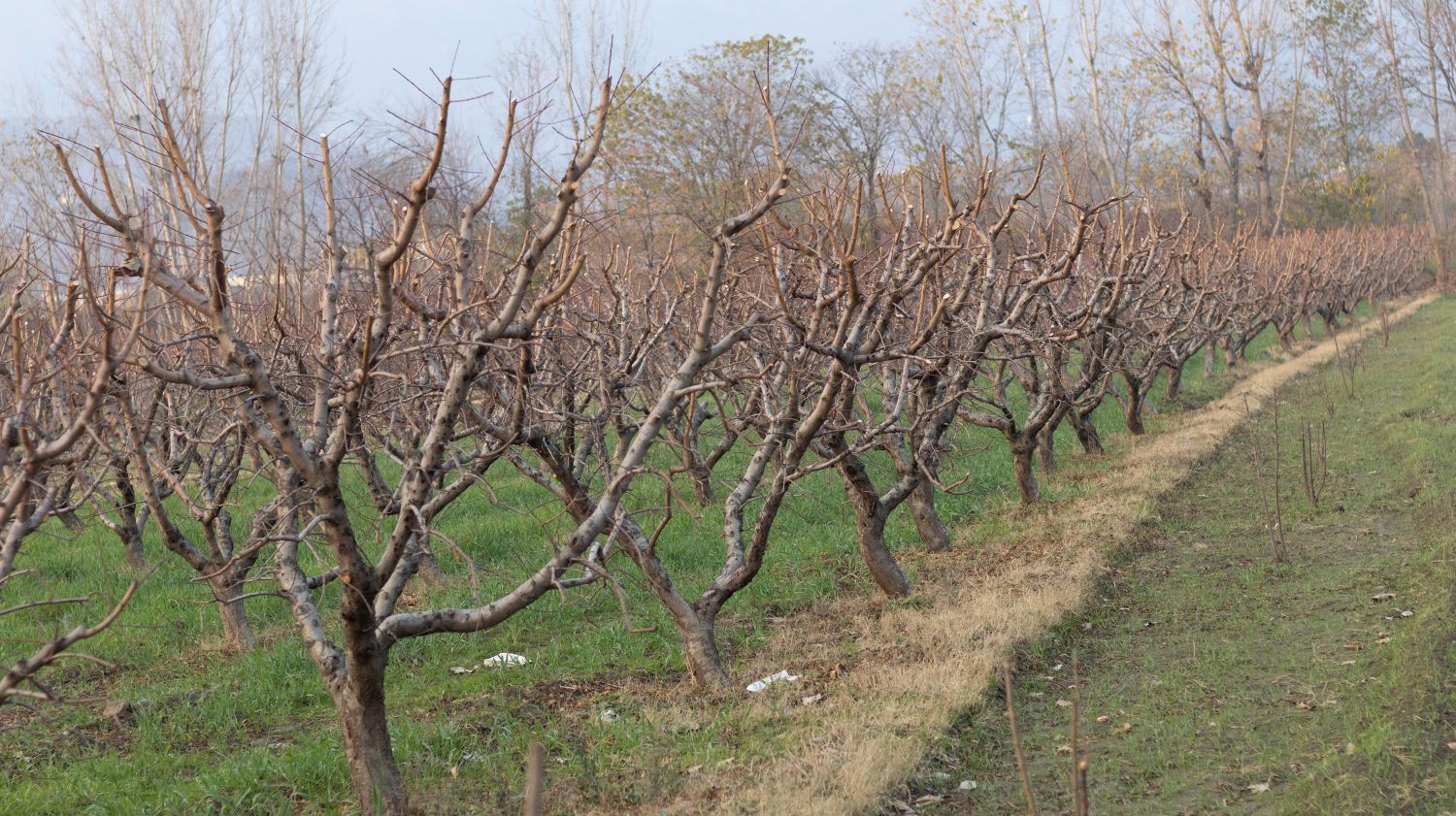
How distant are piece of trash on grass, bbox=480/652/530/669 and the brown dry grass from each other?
56.3 inches

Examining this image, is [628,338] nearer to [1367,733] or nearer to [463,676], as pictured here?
[463,676]

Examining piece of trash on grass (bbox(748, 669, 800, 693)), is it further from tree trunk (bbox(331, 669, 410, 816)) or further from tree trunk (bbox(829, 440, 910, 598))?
tree trunk (bbox(331, 669, 410, 816))

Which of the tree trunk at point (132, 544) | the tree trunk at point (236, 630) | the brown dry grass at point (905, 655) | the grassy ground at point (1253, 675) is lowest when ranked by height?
the grassy ground at point (1253, 675)

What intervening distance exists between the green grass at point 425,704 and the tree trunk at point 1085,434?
319cm

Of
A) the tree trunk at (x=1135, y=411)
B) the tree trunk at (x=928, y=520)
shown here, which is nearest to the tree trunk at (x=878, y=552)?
the tree trunk at (x=928, y=520)

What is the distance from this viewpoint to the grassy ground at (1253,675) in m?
4.63

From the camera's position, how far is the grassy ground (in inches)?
182

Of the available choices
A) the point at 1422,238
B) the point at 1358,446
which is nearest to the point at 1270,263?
the point at 1358,446

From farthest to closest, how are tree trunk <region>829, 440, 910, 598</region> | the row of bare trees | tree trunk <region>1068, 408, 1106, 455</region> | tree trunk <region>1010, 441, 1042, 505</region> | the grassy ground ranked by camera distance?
tree trunk <region>1068, 408, 1106, 455</region> → tree trunk <region>1010, 441, 1042, 505</region> → tree trunk <region>829, 440, 910, 598</region> → the grassy ground → the row of bare trees

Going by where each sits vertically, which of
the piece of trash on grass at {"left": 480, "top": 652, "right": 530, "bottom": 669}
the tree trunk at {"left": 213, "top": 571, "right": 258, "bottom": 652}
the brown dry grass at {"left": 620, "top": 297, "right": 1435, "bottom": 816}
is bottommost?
the brown dry grass at {"left": 620, "top": 297, "right": 1435, "bottom": 816}

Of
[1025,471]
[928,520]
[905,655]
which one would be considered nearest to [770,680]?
[905,655]

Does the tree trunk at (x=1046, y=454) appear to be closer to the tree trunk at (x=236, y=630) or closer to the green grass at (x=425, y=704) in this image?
the green grass at (x=425, y=704)

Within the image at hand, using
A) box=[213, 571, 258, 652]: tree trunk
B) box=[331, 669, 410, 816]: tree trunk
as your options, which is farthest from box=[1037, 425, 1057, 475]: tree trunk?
box=[331, 669, 410, 816]: tree trunk

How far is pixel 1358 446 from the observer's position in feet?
40.9
